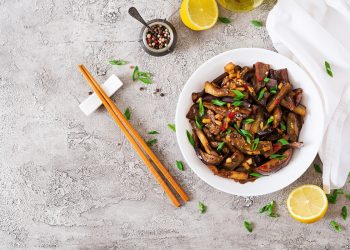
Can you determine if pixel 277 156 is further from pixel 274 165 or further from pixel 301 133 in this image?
pixel 301 133

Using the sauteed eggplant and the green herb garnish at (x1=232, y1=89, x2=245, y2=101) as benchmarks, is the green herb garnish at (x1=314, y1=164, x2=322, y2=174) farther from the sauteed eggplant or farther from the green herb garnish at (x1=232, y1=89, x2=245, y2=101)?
the green herb garnish at (x1=232, y1=89, x2=245, y2=101)

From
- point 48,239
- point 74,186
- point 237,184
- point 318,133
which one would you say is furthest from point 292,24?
point 48,239

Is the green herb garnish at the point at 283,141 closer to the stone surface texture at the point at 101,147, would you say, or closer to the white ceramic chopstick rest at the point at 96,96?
the stone surface texture at the point at 101,147

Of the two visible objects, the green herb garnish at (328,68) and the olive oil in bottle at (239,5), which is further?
the olive oil in bottle at (239,5)

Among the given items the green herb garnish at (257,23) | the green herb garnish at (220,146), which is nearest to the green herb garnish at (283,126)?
the green herb garnish at (220,146)

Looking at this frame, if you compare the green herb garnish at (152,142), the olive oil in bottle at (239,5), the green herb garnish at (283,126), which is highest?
the olive oil in bottle at (239,5)

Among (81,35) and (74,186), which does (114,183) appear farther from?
(81,35)
